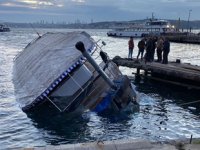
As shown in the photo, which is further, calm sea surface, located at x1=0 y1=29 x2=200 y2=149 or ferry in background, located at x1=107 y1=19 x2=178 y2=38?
ferry in background, located at x1=107 y1=19 x2=178 y2=38

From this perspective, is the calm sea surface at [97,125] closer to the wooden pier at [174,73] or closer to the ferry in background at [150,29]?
the wooden pier at [174,73]

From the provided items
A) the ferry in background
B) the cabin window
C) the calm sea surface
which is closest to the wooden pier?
the calm sea surface

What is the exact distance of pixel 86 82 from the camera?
20609 mm

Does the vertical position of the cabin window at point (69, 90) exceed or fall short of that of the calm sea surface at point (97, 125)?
it exceeds it

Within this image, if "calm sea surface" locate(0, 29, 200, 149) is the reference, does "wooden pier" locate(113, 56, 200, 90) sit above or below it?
above

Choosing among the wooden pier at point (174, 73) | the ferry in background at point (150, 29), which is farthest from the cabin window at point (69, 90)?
the ferry in background at point (150, 29)

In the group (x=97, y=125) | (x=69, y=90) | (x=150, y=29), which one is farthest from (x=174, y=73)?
(x=150, y=29)

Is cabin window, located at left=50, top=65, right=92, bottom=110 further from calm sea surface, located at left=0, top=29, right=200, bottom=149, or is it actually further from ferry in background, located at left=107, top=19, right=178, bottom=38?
ferry in background, located at left=107, top=19, right=178, bottom=38

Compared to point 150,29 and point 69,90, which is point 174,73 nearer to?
point 69,90

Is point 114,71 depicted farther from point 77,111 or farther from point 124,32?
point 124,32

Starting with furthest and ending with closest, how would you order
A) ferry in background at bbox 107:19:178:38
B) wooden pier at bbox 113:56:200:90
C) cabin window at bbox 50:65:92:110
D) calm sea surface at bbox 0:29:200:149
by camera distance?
ferry in background at bbox 107:19:178:38 < wooden pier at bbox 113:56:200:90 < cabin window at bbox 50:65:92:110 < calm sea surface at bbox 0:29:200:149

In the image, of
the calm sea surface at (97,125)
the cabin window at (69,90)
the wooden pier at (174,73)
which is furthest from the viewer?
the wooden pier at (174,73)

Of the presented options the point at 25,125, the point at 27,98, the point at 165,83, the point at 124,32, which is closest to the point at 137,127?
the point at 25,125

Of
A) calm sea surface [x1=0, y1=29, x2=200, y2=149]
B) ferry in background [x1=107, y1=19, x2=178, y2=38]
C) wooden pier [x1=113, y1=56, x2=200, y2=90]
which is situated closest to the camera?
calm sea surface [x1=0, y1=29, x2=200, y2=149]
